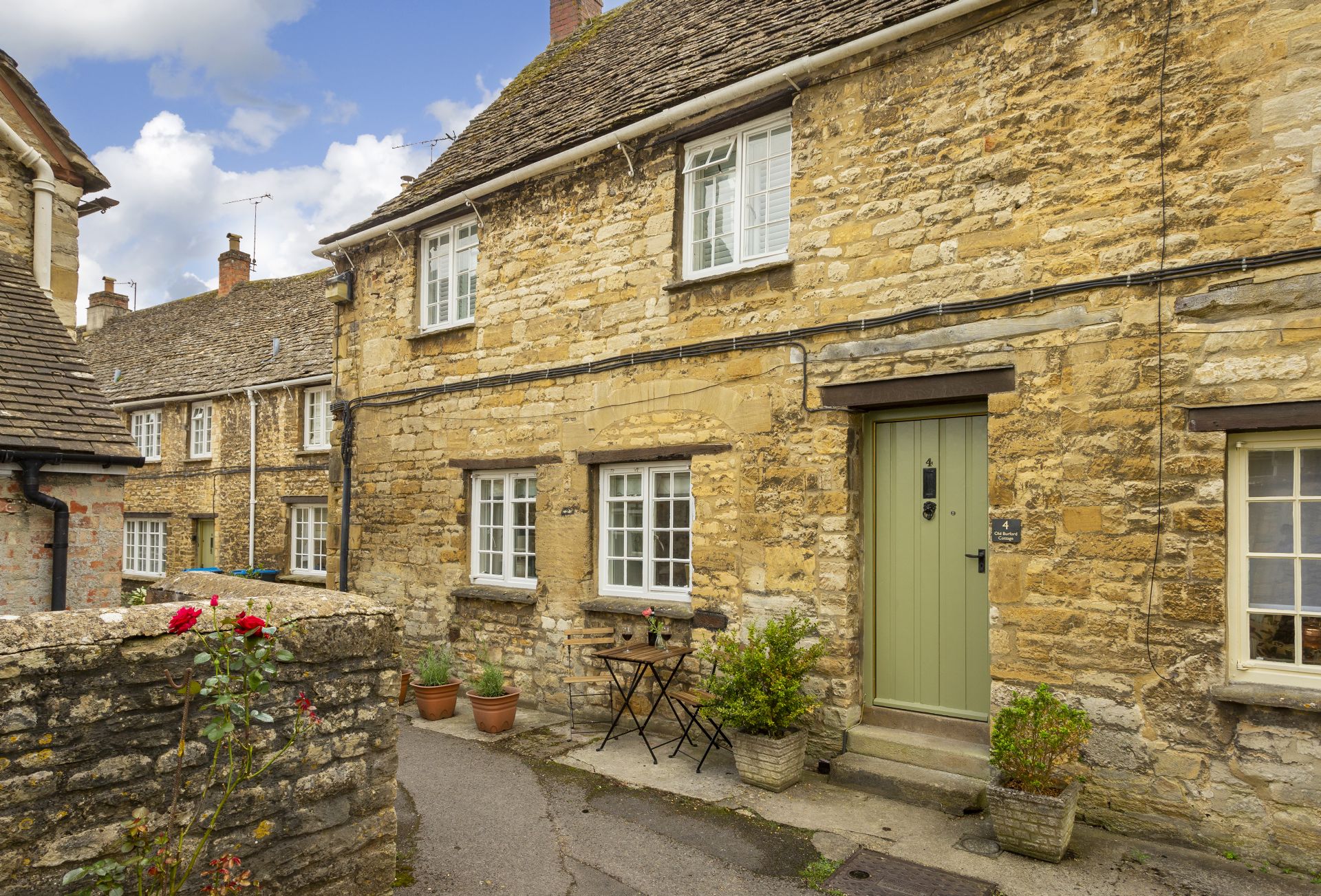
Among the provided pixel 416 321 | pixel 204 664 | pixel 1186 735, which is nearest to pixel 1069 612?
pixel 1186 735

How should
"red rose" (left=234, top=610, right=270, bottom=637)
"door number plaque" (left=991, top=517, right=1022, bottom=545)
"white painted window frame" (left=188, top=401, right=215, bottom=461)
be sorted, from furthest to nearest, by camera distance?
1. "white painted window frame" (left=188, top=401, right=215, bottom=461)
2. "door number plaque" (left=991, top=517, right=1022, bottom=545)
3. "red rose" (left=234, top=610, right=270, bottom=637)

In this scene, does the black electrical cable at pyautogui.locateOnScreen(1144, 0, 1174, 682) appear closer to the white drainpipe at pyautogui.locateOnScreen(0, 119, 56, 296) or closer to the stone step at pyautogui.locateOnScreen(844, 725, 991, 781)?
the stone step at pyautogui.locateOnScreen(844, 725, 991, 781)

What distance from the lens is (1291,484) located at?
486 cm

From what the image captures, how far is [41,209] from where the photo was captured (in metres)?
9.61

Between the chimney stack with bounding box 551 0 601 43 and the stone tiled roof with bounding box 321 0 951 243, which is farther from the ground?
the chimney stack with bounding box 551 0 601 43

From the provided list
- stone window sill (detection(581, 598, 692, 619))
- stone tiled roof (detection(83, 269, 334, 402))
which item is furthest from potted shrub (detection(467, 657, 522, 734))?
stone tiled roof (detection(83, 269, 334, 402))

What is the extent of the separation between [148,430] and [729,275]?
19.6 m

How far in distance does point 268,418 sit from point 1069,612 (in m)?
17.1

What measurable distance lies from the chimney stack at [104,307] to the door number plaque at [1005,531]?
94.3ft

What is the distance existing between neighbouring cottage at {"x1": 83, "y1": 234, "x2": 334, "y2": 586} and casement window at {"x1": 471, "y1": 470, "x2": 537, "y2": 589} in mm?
9000

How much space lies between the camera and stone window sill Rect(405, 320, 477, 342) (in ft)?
30.8

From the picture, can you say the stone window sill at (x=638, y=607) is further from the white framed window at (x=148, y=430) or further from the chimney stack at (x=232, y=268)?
the chimney stack at (x=232, y=268)

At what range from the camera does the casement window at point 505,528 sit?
895 cm

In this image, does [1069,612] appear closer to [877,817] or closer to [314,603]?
[877,817]
